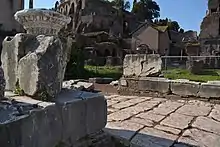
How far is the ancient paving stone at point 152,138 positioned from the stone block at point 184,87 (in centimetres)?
327

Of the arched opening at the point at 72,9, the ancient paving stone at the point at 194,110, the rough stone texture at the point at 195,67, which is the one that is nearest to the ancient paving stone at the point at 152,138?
the ancient paving stone at the point at 194,110

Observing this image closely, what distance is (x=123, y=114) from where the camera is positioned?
524 centimetres

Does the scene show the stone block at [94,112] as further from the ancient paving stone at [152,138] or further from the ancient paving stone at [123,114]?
the ancient paving stone at [123,114]

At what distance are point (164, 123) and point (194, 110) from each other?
5.03ft

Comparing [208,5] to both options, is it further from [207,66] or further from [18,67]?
[18,67]

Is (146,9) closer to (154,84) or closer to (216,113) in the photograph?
(154,84)

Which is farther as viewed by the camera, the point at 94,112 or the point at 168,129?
the point at 168,129

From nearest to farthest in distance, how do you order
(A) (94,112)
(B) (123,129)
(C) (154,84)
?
1. (A) (94,112)
2. (B) (123,129)
3. (C) (154,84)

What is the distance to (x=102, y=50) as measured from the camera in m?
41.6

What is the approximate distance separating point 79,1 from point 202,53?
3497 centimetres

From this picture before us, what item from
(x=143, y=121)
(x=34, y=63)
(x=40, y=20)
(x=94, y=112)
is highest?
(x=40, y=20)

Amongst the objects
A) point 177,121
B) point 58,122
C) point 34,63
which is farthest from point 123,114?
point 34,63

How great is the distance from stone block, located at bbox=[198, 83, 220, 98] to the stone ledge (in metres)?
4.30

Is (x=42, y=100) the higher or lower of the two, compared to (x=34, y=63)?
lower
